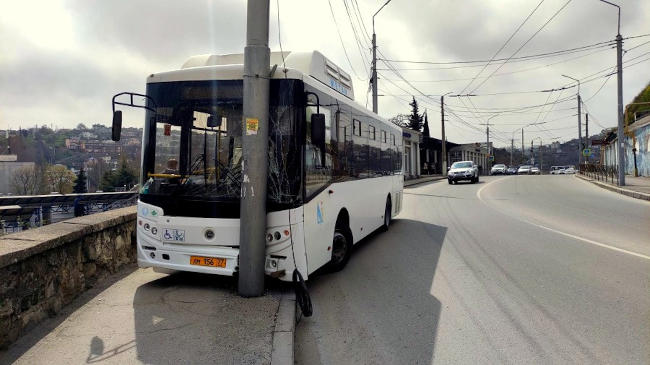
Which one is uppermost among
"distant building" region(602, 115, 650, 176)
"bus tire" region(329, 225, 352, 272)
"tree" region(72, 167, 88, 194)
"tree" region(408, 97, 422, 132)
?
"tree" region(408, 97, 422, 132)

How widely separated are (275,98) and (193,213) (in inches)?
67.1

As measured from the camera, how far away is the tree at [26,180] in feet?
144

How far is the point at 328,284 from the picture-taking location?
6215 millimetres

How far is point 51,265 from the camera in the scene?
4574 mm

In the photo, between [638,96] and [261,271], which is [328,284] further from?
[638,96]

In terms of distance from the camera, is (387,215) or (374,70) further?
(374,70)

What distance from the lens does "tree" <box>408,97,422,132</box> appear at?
7462 cm

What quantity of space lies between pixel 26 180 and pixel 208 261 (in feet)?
158

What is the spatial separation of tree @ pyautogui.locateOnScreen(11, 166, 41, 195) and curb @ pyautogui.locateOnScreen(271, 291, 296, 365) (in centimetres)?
4792

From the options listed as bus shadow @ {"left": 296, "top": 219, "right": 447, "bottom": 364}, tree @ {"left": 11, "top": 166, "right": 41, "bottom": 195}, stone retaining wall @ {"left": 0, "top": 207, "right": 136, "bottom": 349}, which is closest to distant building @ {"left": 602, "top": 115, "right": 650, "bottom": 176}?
bus shadow @ {"left": 296, "top": 219, "right": 447, "bottom": 364}

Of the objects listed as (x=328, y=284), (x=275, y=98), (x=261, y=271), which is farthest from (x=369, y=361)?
(x=275, y=98)

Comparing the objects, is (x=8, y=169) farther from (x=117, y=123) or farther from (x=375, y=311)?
(x=375, y=311)

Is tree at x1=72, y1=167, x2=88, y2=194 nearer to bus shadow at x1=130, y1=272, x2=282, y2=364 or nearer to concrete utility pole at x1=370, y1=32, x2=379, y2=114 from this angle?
concrete utility pole at x1=370, y1=32, x2=379, y2=114

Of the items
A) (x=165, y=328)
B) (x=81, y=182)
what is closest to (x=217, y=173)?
(x=165, y=328)
